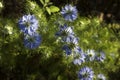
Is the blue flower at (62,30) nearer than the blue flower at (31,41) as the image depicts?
No

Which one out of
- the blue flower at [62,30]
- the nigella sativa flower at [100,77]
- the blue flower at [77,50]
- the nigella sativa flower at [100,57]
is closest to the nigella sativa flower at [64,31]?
the blue flower at [62,30]

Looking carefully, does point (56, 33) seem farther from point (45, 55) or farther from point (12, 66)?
point (12, 66)

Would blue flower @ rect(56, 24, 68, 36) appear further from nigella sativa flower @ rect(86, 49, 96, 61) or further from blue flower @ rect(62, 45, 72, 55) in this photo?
nigella sativa flower @ rect(86, 49, 96, 61)

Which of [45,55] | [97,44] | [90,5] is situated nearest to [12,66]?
[45,55]

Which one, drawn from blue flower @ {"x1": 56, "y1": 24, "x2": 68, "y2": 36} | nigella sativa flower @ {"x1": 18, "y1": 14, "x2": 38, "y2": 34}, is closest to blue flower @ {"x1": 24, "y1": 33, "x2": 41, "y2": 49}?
nigella sativa flower @ {"x1": 18, "y1": 14, "x2": 38, "y2": 34}

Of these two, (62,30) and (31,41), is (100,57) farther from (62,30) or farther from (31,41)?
Result: (31,41)

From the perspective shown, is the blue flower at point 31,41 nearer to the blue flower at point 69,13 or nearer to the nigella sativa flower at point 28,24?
the nigella sativa flower at point 28,24
